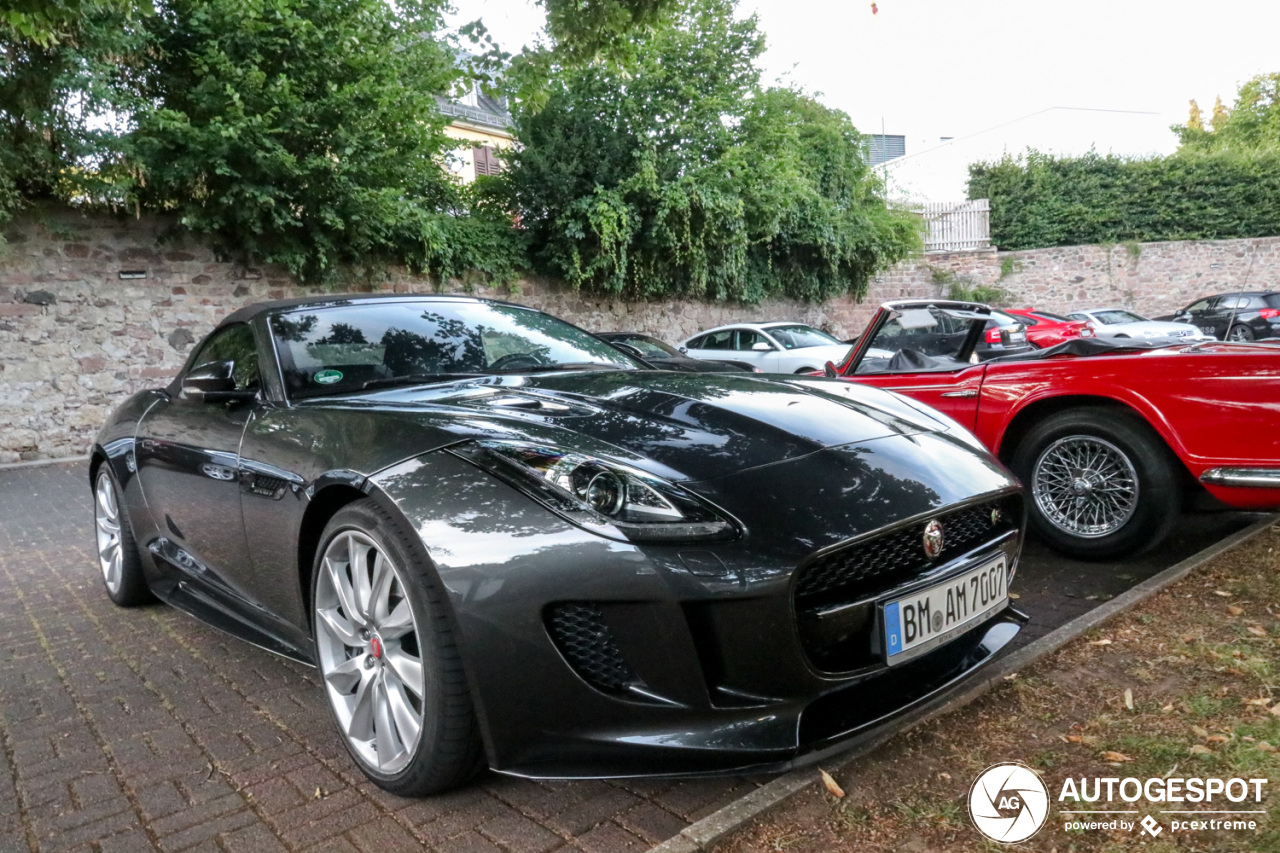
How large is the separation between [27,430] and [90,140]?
3471 mm

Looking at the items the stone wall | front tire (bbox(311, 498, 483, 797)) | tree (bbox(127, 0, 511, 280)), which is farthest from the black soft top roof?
tree (bbox(127, 0, 511, 280))

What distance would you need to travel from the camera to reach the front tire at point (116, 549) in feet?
13.2

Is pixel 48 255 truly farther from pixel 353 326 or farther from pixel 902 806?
pixel 902 806

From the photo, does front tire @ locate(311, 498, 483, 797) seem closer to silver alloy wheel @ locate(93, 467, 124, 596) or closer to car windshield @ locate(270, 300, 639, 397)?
car windshield @ locate(270, 300, 639, 397)

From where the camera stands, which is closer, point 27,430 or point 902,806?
point 902,806

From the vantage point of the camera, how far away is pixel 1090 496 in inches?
162

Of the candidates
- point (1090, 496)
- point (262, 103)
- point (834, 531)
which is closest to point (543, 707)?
point (834, 531)

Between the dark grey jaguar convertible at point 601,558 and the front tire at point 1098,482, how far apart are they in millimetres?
1476

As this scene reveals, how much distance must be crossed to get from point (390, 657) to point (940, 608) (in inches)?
55.0

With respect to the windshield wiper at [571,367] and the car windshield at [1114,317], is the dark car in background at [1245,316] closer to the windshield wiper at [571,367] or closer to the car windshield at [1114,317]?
the car windshield at [1114,317]

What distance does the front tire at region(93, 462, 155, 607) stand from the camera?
401cm

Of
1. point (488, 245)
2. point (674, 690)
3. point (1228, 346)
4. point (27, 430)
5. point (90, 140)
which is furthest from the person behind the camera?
point (488, 245)

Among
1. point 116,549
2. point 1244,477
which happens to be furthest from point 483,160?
point 1244,477
